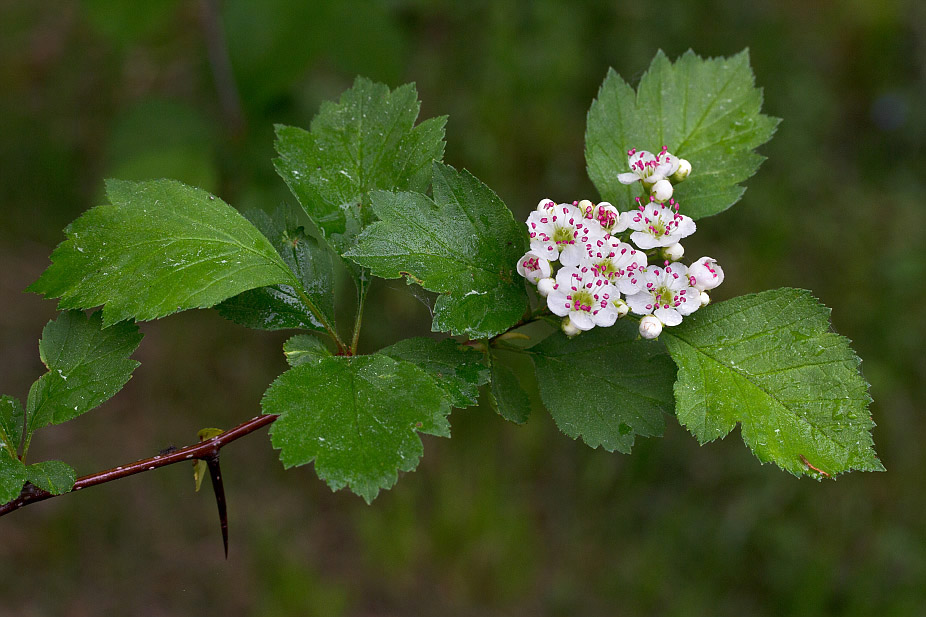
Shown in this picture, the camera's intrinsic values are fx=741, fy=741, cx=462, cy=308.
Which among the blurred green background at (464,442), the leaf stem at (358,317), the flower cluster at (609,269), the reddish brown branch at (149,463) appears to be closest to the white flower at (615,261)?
the flower cluster at (609,269)

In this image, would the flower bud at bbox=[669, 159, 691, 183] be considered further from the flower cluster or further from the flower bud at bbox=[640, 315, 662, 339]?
the flower bud at bbox=[640, 315, 662, 339]

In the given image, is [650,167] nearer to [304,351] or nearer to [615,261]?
[615,261]

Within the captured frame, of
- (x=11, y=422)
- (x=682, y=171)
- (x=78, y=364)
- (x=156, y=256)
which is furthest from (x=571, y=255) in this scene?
(x=11, y=422)

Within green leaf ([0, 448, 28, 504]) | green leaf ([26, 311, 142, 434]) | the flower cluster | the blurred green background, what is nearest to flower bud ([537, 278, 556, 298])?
the flower cluster

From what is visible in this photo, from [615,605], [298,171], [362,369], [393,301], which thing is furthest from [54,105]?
[615,605]

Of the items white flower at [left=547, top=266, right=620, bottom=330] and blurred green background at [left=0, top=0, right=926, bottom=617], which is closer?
white flower at [left=547, top=266, right=620, bottom=330]

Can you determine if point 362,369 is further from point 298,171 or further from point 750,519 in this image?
point 750,519

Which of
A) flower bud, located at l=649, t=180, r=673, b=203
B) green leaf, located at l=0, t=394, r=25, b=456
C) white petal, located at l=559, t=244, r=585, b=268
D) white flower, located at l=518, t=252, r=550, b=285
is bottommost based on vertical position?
green leaf, located at l=0, t=394, r=25, b=456
